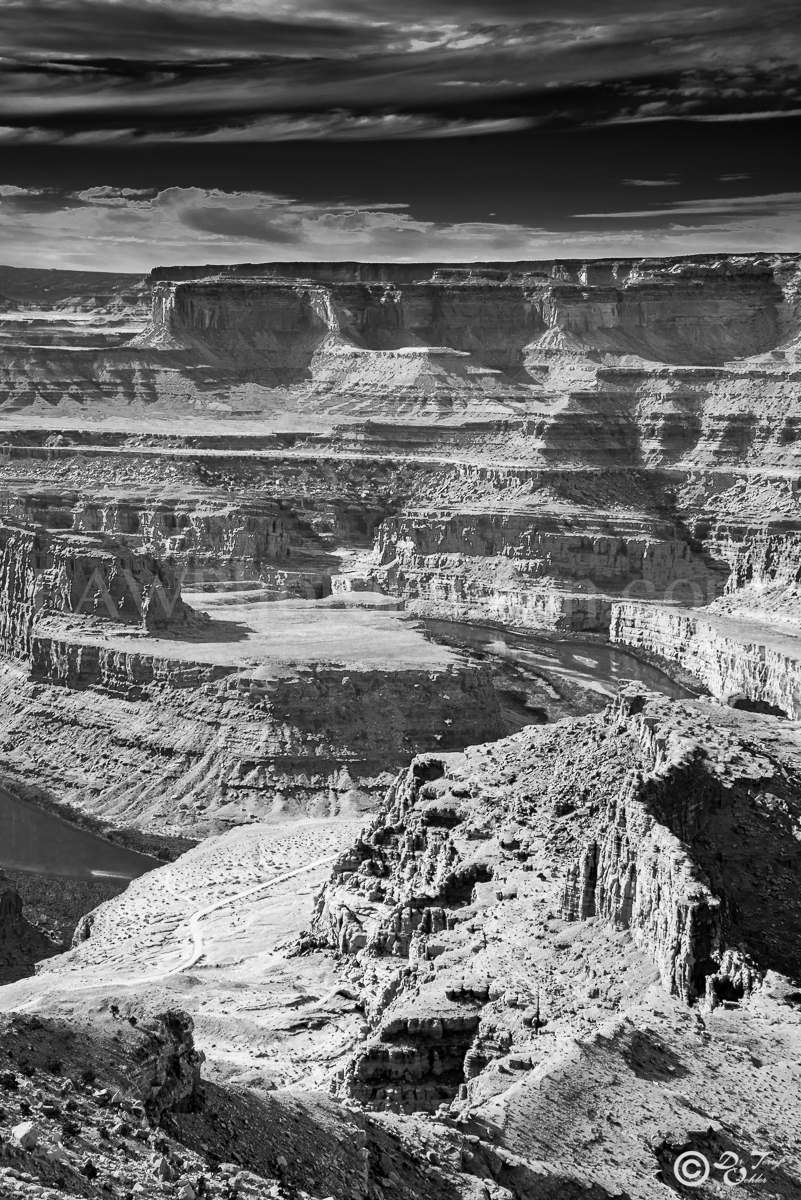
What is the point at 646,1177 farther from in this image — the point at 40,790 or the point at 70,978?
the point at 40,790

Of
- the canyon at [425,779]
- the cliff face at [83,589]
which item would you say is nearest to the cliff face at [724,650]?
the canyon at [425,779]

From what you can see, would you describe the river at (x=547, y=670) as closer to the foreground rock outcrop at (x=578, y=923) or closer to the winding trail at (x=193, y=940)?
the winding trail at (x=193, y=940)

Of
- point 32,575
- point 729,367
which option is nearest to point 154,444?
point 729,367

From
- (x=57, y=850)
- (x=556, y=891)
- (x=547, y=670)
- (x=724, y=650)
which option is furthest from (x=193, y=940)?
(x=547, y=670)

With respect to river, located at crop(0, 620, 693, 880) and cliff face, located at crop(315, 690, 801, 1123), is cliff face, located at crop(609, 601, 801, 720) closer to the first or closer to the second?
river, located at crop(0, 620, 693, 880)

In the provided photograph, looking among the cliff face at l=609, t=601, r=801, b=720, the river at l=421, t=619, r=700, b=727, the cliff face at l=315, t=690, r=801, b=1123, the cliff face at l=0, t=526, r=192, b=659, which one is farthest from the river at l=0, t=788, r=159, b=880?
the cliff face at l=315, t=690, r=801, b=1123
